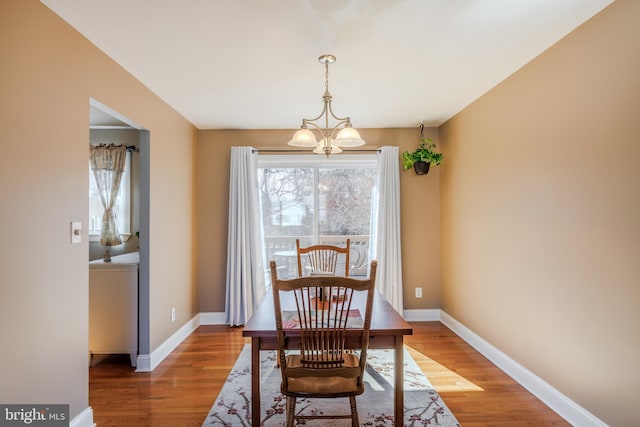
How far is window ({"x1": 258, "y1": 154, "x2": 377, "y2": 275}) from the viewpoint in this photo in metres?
A: 4.41

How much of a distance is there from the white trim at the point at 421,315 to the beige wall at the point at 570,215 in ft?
3.09

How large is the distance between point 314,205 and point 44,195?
115 inches

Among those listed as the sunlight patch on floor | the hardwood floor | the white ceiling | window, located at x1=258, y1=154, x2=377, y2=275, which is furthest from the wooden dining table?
window, located at x1=258, y1=154, x2=377, y2=275

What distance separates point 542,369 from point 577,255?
35.9 inches

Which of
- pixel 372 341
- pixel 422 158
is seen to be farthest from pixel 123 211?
pixel 422 158

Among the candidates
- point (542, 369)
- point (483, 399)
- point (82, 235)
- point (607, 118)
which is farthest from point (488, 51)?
point (82, 235)

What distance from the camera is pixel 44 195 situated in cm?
184

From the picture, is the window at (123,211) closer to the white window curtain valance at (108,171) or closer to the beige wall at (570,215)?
the white window curtain valance at (108,171)

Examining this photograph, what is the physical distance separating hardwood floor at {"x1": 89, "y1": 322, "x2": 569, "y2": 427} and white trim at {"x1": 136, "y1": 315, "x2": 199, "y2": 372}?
0.20 feet

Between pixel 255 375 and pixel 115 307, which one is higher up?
pixel 115 307

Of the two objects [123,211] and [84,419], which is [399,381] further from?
[123,211]

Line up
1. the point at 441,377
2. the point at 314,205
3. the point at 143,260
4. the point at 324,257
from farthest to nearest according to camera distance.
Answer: the point at 314,205 → the point at 324,257 → the point at 143,260 → the point at 441,377

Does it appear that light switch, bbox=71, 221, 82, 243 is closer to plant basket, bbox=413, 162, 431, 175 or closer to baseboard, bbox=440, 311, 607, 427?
baseboard, bbox=440, 311, 607, 427

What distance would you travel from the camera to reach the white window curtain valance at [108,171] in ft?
12.4
